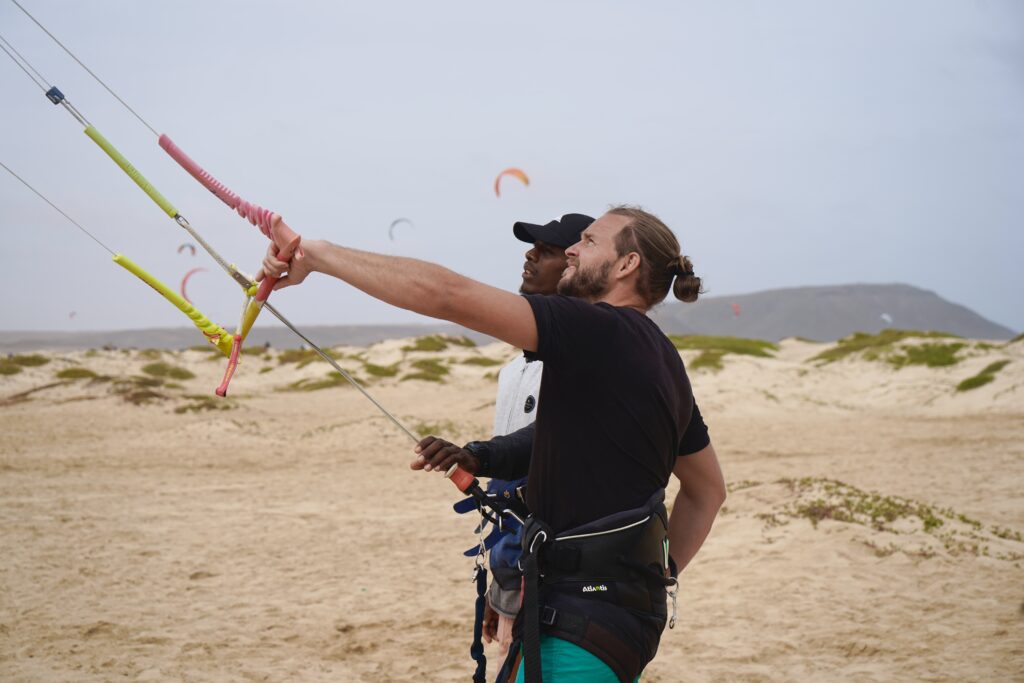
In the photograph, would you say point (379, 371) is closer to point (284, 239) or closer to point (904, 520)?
point (904, 520)

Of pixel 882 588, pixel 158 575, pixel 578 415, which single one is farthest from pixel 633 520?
pixel 158 575

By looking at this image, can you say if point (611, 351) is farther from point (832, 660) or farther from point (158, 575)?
point (158, 575)

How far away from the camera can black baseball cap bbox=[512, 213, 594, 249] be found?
11.0 ft

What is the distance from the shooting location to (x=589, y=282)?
250cm

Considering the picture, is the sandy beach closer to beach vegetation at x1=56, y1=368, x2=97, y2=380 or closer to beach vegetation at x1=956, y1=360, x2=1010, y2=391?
beach vegetation at x1=956, y1=360, x2=1010, y2=391

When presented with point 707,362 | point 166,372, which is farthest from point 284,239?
point 166,372

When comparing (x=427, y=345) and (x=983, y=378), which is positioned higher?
(x=983, y=378)

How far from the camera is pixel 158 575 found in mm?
8297

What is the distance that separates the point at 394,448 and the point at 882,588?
1231 centimetres

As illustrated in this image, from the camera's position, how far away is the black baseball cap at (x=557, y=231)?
3.34m

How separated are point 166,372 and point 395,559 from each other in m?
32.3

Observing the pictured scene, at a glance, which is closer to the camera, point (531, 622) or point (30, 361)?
point (531, 622)

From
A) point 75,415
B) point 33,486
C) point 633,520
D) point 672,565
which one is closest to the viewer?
point 633,520

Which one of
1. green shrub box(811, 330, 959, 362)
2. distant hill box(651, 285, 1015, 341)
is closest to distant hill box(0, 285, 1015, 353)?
distant hill box(651, 285, 1015, 341)
